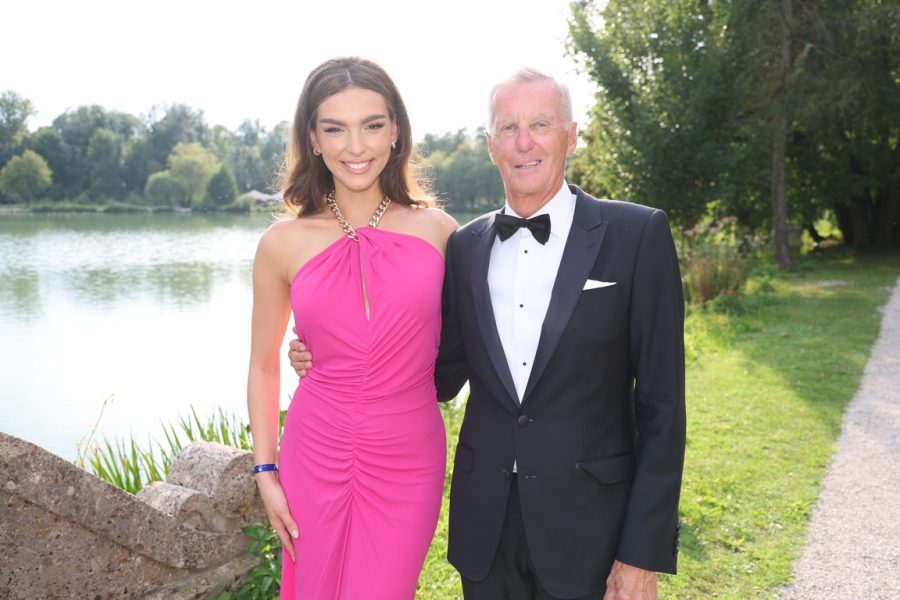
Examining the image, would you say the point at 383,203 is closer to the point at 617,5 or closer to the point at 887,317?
the point at 887,317

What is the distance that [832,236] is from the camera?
1112 inches

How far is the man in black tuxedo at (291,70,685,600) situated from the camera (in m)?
2.07

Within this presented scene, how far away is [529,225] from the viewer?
7.41ft

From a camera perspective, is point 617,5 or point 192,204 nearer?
point 617,5

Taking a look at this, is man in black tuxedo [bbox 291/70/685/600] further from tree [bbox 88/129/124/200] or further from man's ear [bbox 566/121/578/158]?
tree [bbox 88/129/124/200]

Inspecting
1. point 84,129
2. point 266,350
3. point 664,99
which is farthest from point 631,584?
point 84,129

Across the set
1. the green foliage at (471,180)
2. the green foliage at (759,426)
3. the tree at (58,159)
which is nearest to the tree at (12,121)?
the tree at (58,159)

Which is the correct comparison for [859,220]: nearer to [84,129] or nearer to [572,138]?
[572,138]

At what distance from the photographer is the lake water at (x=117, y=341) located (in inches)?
398

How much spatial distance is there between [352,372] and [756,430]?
207 inches

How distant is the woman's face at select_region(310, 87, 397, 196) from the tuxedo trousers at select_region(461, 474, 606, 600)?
1.22 metres

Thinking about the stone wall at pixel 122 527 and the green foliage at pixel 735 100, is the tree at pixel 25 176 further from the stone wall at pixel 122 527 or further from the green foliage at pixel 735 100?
the stone wall at pixel 122 527

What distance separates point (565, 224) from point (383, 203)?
833 mm

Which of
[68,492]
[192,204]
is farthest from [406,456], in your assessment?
[192,204]
